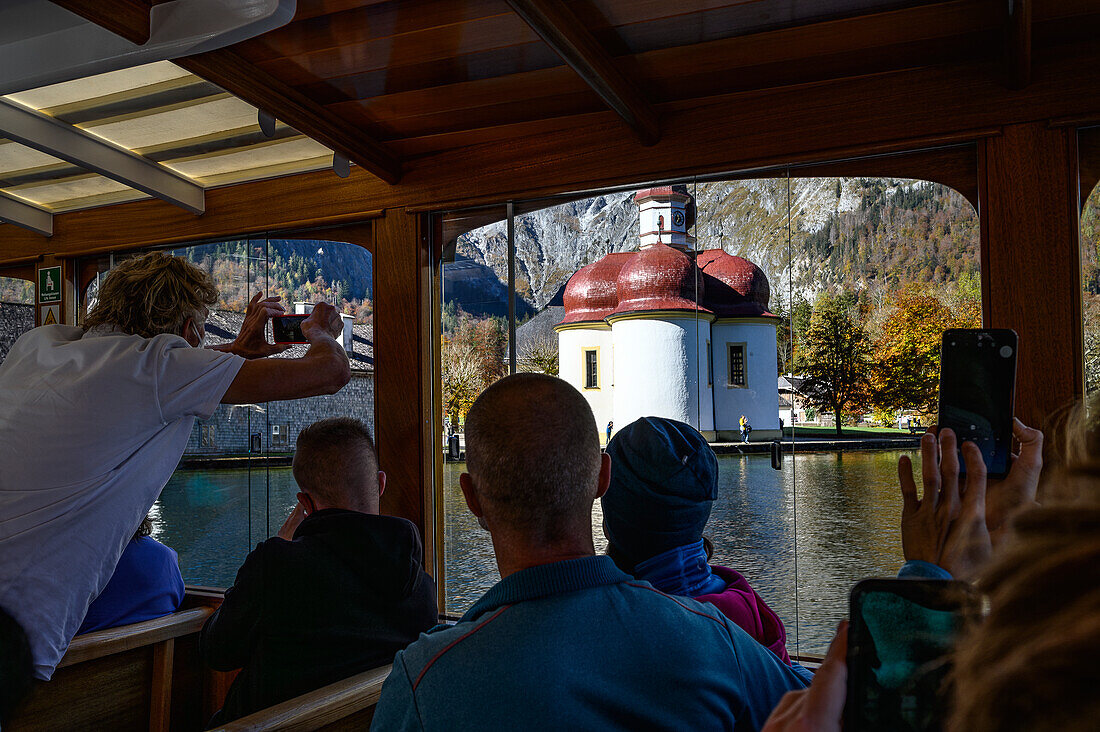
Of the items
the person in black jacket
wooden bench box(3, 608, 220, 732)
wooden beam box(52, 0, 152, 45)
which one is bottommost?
wooden bench box(3, 608, 220, 732)

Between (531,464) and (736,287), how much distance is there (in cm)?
278

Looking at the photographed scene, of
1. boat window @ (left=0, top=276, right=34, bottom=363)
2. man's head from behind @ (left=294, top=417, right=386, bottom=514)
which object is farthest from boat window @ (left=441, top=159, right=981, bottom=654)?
boat window @ (left=0, top=276, right=34, bottom=363)

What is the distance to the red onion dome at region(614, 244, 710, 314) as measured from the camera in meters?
3.93

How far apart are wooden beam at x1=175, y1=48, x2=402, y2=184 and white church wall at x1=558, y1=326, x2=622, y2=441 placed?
1.28 meters

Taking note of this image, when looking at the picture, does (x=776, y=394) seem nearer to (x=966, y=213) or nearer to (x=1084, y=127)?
(x=966, y=213)

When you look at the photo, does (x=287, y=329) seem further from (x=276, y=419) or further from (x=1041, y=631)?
(x=1041, y=631)

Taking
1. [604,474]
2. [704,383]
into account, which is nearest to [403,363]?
[704,383]

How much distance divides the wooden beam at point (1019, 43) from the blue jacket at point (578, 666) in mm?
2576

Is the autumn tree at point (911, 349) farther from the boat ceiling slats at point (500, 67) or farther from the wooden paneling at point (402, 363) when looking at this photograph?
the wooden paneling at point (402, 363)

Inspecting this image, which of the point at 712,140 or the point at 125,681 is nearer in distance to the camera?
the point at 125,681

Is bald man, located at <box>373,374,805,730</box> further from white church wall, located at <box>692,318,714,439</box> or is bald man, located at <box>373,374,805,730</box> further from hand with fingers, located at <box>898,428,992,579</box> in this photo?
white church wall, located at <box>692,318,714,439</box>

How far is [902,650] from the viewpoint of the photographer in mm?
457

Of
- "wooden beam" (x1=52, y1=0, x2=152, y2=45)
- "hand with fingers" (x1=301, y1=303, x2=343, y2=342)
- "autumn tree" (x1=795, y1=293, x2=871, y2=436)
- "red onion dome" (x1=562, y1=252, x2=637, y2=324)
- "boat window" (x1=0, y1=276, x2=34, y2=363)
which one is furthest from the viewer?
"boat window" (x1=0, y1=276, x2=34, y2=363)

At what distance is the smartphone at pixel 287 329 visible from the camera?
3012 mm
